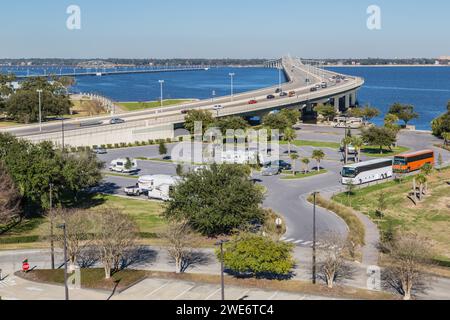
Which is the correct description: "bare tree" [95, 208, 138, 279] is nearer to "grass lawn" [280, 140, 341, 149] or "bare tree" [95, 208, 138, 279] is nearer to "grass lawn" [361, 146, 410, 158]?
"grass lawn" [361, 146, 410, 158]

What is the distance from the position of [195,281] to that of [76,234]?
9072 millimetres

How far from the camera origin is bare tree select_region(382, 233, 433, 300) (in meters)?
34.8

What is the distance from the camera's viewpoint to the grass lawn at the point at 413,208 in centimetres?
4888

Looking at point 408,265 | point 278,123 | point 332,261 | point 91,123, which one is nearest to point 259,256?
point 332,261

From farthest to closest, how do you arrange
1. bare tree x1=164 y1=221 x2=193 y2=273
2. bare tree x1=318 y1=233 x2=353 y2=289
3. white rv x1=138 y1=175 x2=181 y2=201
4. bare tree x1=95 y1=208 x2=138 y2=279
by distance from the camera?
white rv x1=138 y1=175 x2=181 y2=201 < bare tree x1=164 y1=221 x2=193 y2=273 < bare tree x1=95 y1=208 x2=138 y2=279 < bare tree x1=318 y1=233 x2=353 y2=289

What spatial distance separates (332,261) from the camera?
120 ft

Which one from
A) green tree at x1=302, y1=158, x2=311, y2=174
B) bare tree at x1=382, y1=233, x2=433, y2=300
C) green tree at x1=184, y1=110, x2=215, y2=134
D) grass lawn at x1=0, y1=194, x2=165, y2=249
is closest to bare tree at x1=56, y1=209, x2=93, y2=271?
grass lawn at x1=0, y1=194, x2=165, y2=249

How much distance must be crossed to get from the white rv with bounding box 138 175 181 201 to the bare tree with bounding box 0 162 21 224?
45.6 ft

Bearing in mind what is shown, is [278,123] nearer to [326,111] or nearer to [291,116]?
[291,116]

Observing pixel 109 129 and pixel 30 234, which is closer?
pixel 30 234

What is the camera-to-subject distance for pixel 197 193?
48062mm

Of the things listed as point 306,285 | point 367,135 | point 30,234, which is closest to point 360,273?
point 306,285

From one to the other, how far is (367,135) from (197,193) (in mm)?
44115
